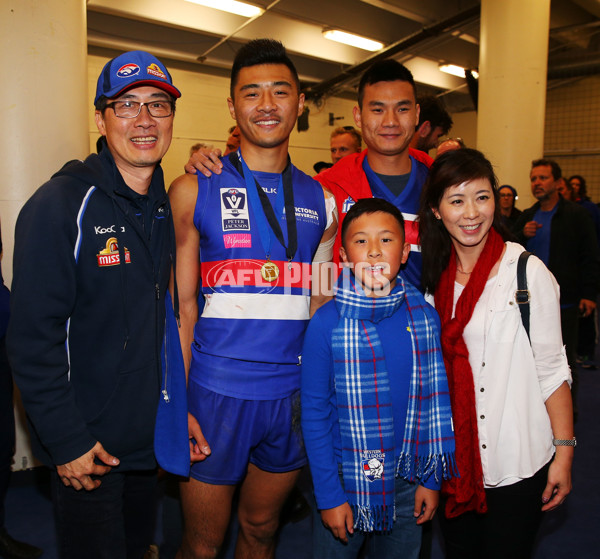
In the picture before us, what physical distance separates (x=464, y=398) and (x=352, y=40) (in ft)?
28.3

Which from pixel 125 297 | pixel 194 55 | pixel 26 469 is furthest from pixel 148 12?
pixel 125 297

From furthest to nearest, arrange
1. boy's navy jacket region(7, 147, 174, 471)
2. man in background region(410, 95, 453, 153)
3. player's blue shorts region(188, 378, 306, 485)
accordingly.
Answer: man in background region(410, 95, 453, 153) → player's blue shorts region(188, 378, 306, 485) → boy's navy jacket region(7, 147, 174, 471)

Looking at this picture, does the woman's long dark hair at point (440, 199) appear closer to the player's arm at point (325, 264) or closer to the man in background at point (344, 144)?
the player's arm at point (325, 264)

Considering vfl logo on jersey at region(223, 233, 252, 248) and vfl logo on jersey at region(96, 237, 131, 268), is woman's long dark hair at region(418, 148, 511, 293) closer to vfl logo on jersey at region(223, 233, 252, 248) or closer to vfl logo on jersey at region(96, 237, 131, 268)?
vfl logo on jersey at region(223, 233, 252, 248)

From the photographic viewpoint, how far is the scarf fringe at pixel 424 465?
1704mm

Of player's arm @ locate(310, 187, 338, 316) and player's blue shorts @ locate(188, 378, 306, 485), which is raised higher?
player's arm @ locate(310, 187, 338, 316)

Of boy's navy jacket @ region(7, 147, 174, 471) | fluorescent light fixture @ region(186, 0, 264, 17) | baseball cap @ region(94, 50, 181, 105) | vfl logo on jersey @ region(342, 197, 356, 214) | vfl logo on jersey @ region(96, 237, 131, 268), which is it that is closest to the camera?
boy's navy jacket @ region(7, 147, 174, 471)

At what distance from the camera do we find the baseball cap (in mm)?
1607

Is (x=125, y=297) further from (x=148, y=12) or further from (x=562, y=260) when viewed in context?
(x=148, y=12)

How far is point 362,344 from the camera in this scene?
1.66 m

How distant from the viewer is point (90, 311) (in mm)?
1513

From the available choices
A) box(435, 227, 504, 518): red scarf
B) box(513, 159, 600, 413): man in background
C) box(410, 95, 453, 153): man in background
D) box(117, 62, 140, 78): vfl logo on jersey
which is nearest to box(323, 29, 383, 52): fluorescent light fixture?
box(513, 159, 600, 413): man in background

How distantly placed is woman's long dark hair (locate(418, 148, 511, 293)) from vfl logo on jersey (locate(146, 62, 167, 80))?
103 cm

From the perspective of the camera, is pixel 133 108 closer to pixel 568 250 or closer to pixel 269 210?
pixel 269 210
